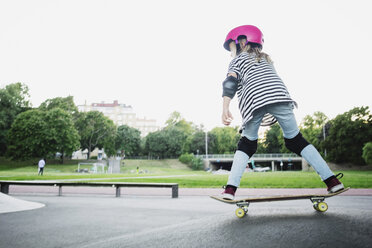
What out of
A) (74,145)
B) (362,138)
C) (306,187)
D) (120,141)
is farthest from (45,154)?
(362,138)

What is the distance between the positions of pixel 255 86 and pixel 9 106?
49.8 m

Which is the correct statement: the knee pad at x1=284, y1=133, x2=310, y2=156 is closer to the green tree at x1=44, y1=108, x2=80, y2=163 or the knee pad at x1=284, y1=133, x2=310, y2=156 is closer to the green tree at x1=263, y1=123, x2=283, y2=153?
the green tree at x1=44, y1=108, x2=80, y2=163

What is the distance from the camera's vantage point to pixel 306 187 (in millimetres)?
12102

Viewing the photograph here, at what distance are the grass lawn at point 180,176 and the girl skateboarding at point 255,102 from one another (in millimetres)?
10268

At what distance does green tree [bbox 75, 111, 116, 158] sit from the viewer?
181 ft

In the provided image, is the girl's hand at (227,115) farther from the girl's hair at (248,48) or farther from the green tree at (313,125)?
the green tree at (313,125)

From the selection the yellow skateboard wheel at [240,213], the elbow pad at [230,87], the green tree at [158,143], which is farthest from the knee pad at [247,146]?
the green tree at [158,143]

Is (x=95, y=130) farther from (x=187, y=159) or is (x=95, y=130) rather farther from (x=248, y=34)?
(x=248, y=34)

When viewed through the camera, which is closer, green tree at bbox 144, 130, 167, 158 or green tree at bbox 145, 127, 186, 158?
green tree at bbox 145, 127, 186, 158

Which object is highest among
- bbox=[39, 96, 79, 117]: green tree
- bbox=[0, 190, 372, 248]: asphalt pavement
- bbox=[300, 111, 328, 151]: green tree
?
bbox=[39, 96, 79, 117]: green tree

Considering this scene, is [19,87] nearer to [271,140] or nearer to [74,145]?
[74,145]

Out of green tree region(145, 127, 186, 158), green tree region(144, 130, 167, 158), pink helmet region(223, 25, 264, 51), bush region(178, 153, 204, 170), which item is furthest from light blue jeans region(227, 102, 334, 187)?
green tree region(144, 130, 167, 158)

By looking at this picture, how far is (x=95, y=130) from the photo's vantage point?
188 ft

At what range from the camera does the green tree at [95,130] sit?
181ft
